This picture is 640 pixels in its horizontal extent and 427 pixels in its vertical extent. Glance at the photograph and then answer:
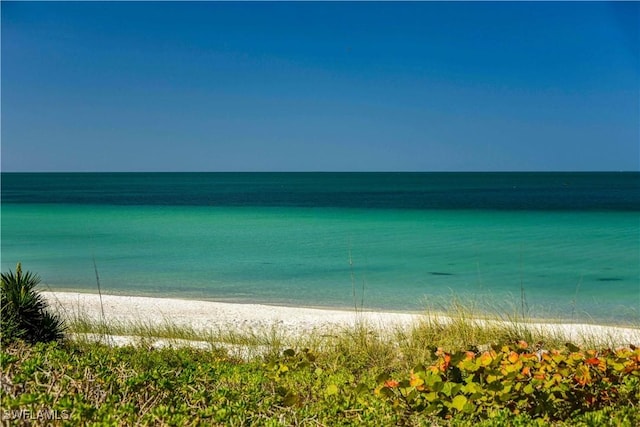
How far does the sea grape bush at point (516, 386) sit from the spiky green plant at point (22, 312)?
3.03 m

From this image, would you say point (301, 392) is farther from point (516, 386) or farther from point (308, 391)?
point (516, 386)

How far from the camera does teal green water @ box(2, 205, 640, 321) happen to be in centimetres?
1507

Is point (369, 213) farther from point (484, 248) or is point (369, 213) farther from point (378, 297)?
point (378, 297)

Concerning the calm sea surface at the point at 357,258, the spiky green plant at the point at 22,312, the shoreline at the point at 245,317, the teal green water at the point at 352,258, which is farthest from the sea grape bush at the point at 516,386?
the teal green water at the point at 352,258

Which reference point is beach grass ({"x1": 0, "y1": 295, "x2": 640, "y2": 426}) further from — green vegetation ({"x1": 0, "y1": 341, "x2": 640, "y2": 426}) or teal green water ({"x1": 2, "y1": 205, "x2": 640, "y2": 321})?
teal green water ({"x1": 2, "y1": 205, "x2": 640, "y2": 321})

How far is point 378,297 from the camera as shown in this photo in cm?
1451

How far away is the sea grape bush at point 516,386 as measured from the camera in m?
4.18

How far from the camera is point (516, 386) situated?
14.0 ft

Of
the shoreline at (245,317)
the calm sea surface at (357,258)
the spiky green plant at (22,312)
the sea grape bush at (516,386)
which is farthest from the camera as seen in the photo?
the calm sea surface at (357,258)

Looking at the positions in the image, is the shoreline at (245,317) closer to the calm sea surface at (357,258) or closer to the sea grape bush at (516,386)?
the calm sea surface at (357,258)

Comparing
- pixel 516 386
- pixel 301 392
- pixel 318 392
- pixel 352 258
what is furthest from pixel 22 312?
pixel 352 258

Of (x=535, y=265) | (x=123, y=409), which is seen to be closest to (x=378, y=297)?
(x=535, y=265)

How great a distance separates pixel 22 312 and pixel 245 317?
5760 mm

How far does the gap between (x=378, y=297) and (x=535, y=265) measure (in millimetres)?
7716
